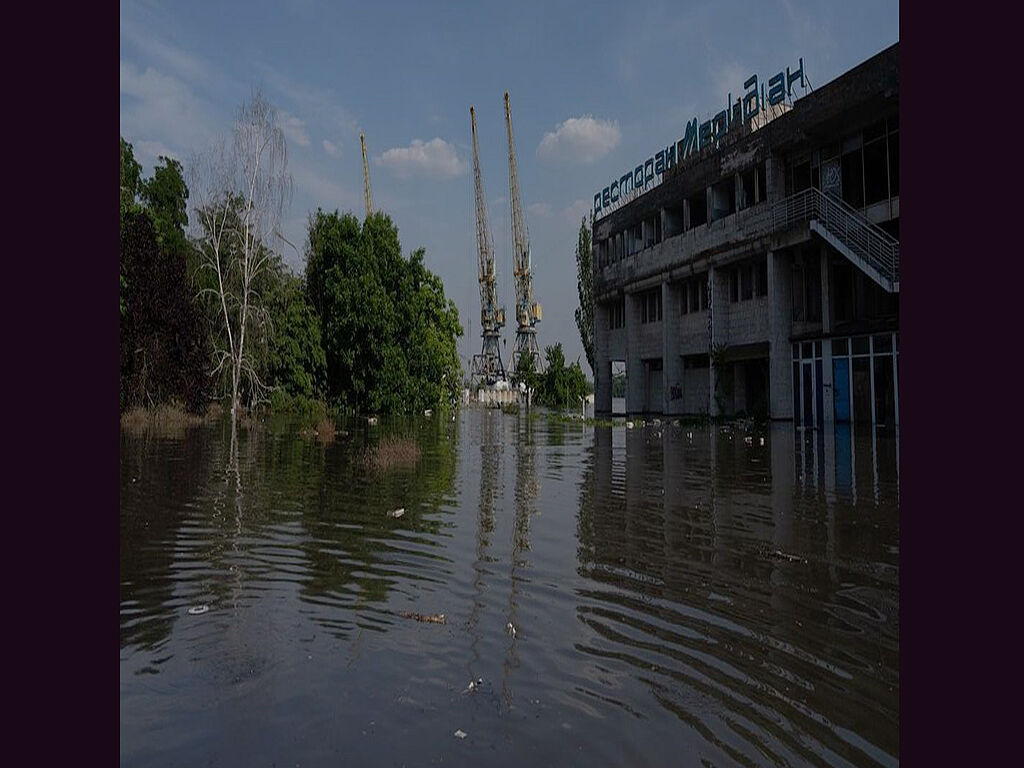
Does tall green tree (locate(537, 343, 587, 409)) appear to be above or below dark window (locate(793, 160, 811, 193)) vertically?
below

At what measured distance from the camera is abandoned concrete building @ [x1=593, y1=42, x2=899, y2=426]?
80.5ft

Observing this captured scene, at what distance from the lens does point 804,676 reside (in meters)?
4.23

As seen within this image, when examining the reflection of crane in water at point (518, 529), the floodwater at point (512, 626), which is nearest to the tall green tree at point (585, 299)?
the reflection of crane in water at point (518, 529)

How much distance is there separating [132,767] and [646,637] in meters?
3.02

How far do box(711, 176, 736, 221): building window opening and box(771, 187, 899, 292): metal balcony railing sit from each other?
Answer: 184 inches

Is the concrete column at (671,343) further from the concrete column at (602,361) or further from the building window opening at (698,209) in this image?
the concrete column at (602,361)

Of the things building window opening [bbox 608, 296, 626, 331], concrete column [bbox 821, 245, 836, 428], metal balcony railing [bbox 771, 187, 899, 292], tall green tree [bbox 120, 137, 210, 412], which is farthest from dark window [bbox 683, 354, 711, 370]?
tall green tree [bbox 120, 137, 210, 412]

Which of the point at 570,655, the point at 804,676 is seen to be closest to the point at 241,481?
the point at 570,655

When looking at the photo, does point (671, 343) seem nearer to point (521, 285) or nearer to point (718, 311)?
point (718, 311)

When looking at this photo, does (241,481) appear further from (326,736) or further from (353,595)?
(326,736)

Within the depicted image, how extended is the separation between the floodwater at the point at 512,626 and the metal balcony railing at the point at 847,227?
1424 centimetres

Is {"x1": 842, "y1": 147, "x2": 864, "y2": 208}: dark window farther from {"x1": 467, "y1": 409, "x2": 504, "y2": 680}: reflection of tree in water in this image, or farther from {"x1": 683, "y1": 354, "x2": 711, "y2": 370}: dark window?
{"x1": 467, "y1": 409, "x2": 504, "y2": 680}: reflection of tree in water

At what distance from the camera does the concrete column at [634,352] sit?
4131 cm

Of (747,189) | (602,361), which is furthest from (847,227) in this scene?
(602,361)
